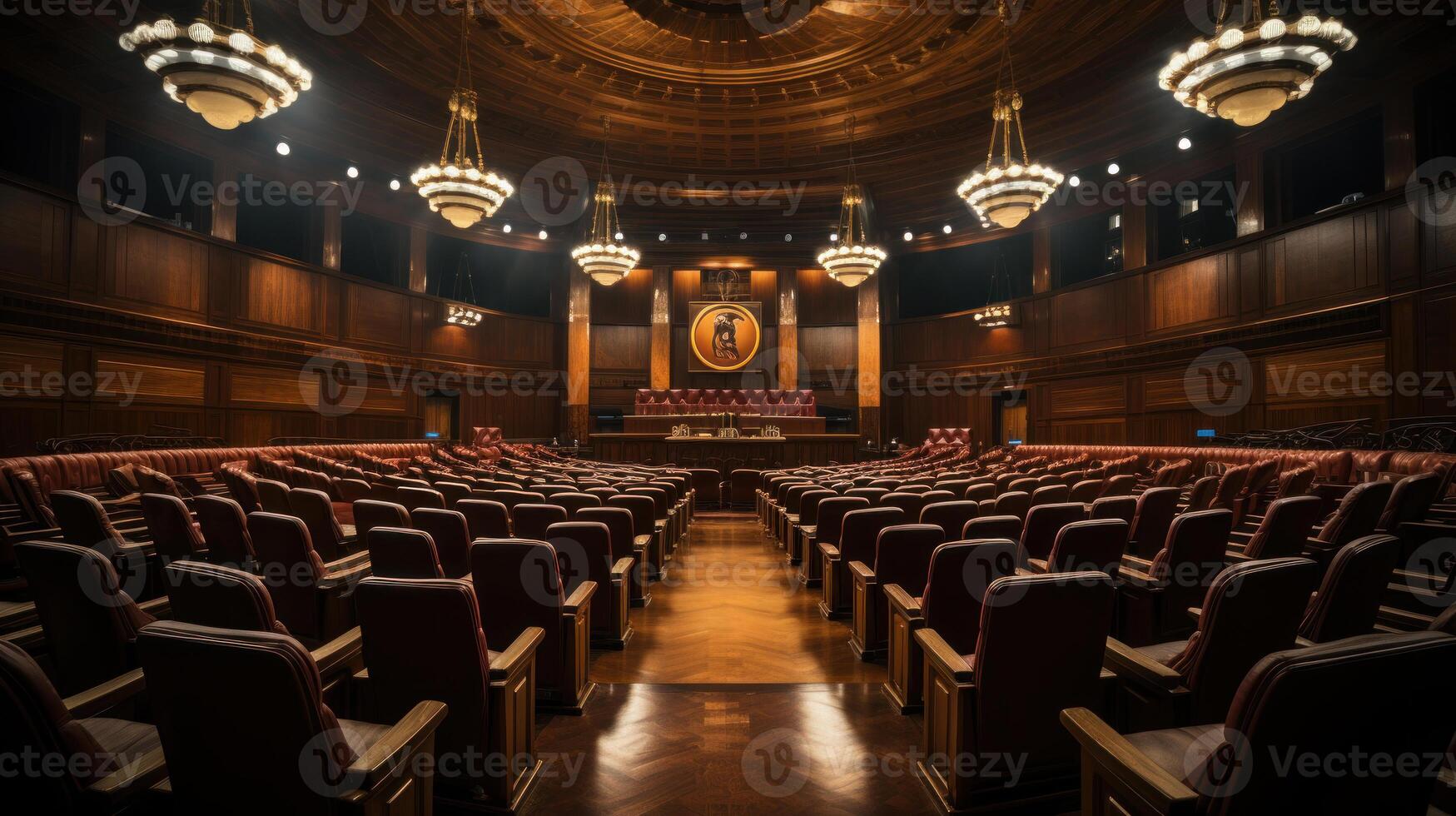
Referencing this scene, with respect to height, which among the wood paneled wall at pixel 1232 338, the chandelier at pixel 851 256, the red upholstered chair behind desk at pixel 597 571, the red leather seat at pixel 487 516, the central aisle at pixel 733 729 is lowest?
the central aisle at pixel 733 729

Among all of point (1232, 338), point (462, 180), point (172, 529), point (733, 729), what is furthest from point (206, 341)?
point (1232, 338)

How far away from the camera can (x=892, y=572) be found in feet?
10.5

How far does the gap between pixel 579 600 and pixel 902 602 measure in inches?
52.6

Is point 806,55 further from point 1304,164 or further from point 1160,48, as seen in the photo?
point 1304,164

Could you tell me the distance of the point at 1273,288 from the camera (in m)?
10.1

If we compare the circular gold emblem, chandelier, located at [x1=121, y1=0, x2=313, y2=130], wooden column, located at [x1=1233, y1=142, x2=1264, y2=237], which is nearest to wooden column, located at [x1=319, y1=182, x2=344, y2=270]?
chandelier, located at [x1=121, y1=0, x2=313, y2=130]

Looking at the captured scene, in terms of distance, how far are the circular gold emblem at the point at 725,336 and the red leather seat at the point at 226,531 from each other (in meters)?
14.1

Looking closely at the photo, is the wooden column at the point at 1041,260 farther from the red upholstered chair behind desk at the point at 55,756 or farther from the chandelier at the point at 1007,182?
the red upholstered chair behind desk at the point at 55,756

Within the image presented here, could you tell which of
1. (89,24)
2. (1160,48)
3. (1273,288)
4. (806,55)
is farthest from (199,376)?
(1273,288)

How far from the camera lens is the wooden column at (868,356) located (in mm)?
16312

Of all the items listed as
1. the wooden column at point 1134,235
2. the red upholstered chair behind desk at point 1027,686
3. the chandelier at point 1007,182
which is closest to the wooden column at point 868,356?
the wooden column at point 1134,235

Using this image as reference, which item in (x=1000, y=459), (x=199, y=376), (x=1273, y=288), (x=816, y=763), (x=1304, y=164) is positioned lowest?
(x=816, y=763)

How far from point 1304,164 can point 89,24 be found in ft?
54.8

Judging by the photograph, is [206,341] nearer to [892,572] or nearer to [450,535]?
[450,535]
